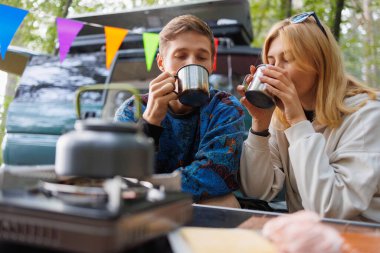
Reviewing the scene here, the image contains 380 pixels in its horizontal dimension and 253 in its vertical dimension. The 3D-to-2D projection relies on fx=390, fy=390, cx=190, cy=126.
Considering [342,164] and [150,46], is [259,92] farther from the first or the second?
[150,46]

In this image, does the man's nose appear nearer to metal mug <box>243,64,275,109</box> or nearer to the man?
the man

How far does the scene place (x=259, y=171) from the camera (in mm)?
1731

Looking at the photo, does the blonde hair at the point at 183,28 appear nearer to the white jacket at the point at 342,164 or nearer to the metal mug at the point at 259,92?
the metal mug at the point at 259,92

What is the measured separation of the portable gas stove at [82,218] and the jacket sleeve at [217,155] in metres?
0.82

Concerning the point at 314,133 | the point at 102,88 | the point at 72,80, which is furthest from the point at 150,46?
the point at 102,88

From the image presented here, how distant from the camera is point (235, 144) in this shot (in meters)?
1.61

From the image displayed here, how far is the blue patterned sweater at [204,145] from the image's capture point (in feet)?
4.89

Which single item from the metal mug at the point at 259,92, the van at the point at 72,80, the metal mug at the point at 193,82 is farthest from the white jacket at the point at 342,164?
the van at the point at 72,80

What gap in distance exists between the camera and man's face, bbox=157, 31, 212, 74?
68.7 inches

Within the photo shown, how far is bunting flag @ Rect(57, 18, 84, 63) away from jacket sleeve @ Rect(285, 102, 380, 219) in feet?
9.00

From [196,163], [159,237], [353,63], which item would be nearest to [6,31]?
[196,163]

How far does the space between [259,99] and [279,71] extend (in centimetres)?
13

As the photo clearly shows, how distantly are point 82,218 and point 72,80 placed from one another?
3.80 m

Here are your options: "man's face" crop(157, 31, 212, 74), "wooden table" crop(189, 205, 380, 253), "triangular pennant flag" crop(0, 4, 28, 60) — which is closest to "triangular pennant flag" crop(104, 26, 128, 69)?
"triangular pennant flag" crop(0, 4, 28, 60)
